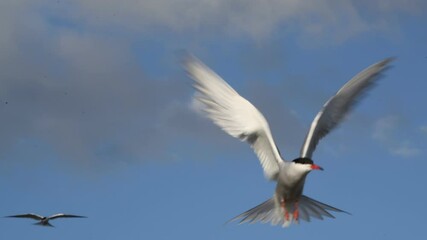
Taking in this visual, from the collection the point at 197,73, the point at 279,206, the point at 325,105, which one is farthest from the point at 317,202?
the point at 197,73

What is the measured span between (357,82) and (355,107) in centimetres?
66

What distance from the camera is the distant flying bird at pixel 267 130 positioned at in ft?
64.2

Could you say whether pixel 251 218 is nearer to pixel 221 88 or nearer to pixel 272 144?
pixel 272 144

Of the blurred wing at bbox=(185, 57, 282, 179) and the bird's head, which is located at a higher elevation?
the blurred wing at bbox=(185, 57, 282, 179)

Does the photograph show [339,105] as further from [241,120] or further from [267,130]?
[241,120]

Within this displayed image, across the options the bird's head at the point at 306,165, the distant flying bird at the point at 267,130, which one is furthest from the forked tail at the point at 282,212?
the bird's head at the point at 306,165

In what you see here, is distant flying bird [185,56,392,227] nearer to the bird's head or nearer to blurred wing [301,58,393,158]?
blurred wing [301,58,393,158]

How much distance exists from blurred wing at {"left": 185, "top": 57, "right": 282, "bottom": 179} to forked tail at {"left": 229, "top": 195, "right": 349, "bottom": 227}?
0.72 m

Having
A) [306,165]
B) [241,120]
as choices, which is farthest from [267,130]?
[306,165]

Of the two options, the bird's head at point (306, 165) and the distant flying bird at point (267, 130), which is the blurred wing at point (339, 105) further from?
the bird's head at point (306, 165)

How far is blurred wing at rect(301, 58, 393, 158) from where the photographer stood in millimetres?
20375

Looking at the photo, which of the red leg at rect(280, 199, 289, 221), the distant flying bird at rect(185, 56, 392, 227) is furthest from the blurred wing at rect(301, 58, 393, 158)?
the red leg at rect(280, 199, 289, 221)

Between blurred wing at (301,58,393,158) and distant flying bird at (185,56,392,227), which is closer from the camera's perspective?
distant flying bird at (185,56,392,227)

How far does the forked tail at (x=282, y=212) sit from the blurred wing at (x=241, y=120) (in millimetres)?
721
